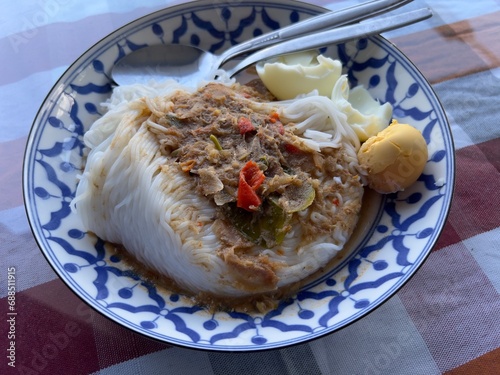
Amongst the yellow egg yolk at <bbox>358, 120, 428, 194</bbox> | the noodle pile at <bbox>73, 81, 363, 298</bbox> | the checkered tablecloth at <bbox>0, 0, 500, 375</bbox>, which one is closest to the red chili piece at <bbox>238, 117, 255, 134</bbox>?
the noodle pile at <bbox>73, 81, 363, 298</bbox>

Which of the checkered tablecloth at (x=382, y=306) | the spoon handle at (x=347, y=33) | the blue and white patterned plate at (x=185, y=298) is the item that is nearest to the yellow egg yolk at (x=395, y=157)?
the blue and white patterned plate at (x=185, y=298)

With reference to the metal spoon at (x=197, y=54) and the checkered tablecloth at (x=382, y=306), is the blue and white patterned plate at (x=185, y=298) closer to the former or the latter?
the metal spoon at (x=197, y=54)

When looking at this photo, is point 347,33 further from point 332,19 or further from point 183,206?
point 183,206

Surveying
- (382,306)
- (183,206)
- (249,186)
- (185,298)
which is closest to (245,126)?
(249,186)

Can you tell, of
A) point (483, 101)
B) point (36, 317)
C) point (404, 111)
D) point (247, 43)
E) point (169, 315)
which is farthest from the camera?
point (483, 101)

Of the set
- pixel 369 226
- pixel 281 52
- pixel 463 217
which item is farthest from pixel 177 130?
pixel 463 217

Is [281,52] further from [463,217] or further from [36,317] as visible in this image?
[36,317]
